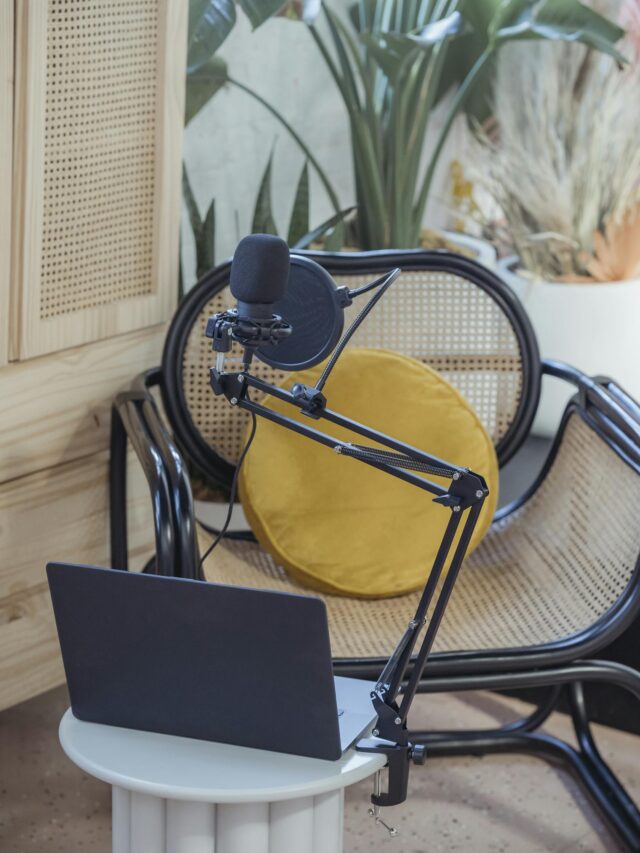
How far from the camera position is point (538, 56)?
281 centimetres

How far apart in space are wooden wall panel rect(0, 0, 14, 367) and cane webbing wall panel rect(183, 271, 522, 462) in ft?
1.44

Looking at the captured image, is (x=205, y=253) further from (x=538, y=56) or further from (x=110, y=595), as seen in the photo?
(x=110, y=595)

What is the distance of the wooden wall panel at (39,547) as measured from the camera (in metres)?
1.91

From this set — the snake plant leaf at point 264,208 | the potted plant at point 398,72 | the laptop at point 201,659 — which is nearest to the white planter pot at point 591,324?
the potted plant at point 398,72

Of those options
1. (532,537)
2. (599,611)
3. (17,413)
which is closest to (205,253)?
(17,413)

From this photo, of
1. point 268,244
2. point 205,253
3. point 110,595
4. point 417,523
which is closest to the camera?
point 268,244

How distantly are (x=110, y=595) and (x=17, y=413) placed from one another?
0.67 metres

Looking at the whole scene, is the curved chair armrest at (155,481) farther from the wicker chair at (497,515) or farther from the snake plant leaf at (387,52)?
the snake plant leaf at (387,52)

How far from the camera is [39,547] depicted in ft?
6.39

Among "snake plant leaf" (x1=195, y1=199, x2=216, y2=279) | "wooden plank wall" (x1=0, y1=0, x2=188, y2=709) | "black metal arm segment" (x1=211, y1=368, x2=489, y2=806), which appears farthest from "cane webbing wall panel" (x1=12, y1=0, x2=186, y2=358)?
"black metal arm segment" (x1=211, y1=368, x2=489, y2=806)

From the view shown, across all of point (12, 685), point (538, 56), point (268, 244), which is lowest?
point (12, 685)

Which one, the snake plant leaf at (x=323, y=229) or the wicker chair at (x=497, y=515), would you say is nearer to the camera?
the wicker chair at (x=497, y=515)

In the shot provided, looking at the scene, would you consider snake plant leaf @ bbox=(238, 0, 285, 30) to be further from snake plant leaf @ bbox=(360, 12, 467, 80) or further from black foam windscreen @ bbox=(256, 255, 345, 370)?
black foam windscreen @ bbox=(256, 255, 345, 370)

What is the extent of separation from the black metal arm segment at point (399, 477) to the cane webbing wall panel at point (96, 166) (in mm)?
639
